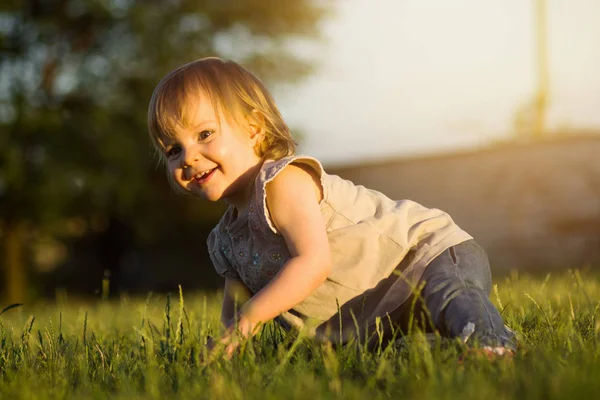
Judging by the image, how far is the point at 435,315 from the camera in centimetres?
250

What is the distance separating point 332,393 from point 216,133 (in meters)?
1.29

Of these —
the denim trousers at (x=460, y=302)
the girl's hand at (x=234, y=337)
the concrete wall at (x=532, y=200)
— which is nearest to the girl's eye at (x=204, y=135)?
the girl's hand at (x=234, y=337)

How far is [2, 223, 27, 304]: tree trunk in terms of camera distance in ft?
45.9

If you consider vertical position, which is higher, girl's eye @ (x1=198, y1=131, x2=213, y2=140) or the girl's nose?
girl's eye @ (x1=198, y1=131, x2=213, y2=140)

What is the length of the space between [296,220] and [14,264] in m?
12.8

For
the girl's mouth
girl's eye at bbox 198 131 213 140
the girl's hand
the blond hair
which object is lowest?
the girl's hand

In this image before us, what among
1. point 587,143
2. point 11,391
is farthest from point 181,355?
point 587,143

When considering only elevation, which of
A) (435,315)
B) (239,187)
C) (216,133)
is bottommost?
(435,315)

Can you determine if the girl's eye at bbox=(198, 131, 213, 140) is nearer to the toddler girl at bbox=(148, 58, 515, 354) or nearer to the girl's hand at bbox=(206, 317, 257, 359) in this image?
the toddler girl at bbox=(148, 58, 515, 354)

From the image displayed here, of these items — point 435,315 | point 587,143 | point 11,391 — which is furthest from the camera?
point 587,143

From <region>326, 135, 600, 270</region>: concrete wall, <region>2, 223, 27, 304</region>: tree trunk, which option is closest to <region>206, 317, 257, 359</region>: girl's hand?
<region>326, 135, 600, 270</region>: concrete wall

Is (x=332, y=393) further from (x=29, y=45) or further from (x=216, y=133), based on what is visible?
(x=29, y=45)

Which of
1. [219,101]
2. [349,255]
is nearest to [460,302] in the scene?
[349,255]

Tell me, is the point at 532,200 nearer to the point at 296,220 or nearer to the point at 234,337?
the point at 296,220
